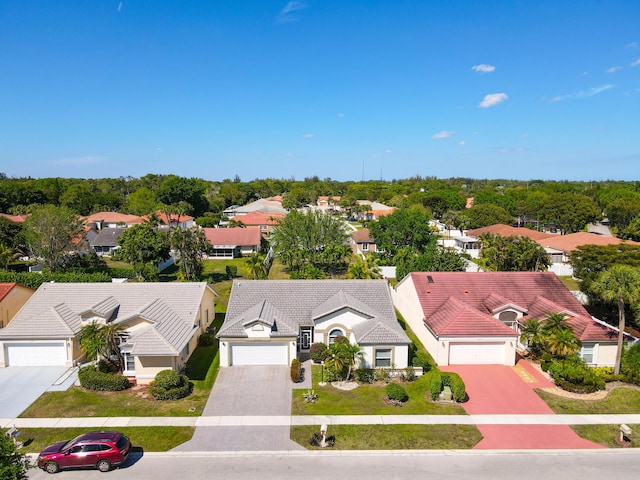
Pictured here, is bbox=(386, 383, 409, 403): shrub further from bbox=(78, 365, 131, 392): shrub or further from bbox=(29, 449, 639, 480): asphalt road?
bbox=(78, 365, 131, 392): shrub

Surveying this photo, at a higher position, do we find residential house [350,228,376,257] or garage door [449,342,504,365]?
residential house [350,228,376,257]

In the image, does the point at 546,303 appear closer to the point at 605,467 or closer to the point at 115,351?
the point at 605,467

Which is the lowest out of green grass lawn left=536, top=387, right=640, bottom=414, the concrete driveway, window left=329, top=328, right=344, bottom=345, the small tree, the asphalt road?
the asphalt road

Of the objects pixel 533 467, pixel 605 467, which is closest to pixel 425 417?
pixel 533 467

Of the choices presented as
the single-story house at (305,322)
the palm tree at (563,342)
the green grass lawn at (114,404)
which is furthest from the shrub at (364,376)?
the palm tree at (563,342)

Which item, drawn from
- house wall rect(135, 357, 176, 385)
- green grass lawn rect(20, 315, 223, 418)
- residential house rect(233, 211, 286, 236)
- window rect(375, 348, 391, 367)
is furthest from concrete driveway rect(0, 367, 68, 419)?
residential house rect(233, 211, 286, 236)

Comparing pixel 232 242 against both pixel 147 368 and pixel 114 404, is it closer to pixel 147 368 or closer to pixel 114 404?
pixel 147 368

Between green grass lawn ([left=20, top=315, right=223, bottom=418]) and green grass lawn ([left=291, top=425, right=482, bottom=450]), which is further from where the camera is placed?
green grass lawn ([left=20, top=315, right=223, bottom=418])

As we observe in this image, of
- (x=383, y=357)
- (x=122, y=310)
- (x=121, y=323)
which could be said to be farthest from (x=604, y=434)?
(x=122, y=310)

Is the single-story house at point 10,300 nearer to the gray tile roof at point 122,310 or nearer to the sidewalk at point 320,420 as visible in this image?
the gray tile roof at point 122,310
